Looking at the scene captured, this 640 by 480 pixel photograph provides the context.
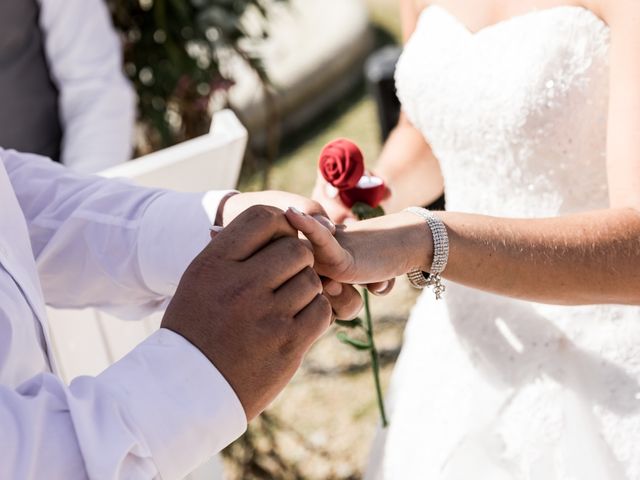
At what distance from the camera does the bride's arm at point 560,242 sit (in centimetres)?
144

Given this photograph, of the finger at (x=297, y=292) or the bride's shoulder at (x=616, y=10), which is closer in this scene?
the finger at (x=297, y=292)

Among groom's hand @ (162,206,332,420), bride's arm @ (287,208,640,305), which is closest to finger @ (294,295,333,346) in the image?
groom's hand @ (162,206,332,420)

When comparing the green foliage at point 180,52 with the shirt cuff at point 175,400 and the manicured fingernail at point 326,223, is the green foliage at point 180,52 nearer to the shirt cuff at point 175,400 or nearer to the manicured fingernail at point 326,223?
the manicured fingernail at point 326,223

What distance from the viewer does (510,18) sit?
5.54 ft

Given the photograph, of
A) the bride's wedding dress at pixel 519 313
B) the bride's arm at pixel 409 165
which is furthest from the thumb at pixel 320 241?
the bride's arm at pixel 409 165

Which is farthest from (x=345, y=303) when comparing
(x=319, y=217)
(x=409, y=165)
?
(x=409, y=165)

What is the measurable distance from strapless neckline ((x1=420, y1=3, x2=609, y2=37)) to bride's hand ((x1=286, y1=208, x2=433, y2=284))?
1.55ft

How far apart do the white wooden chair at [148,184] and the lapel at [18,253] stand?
1.76 ft

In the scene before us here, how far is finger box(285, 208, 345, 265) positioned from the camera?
1.29 metres

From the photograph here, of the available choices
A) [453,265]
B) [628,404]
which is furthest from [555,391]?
[453,265]

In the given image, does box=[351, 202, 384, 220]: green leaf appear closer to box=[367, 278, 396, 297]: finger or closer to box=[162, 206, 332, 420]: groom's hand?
box=[367, 278, 396, 297]: finger

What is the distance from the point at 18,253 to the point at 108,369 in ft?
1.27

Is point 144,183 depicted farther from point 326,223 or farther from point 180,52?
point 180,52

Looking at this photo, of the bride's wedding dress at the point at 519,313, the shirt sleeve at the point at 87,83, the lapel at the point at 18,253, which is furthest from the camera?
the shirt sleeve at the point at 87,83
